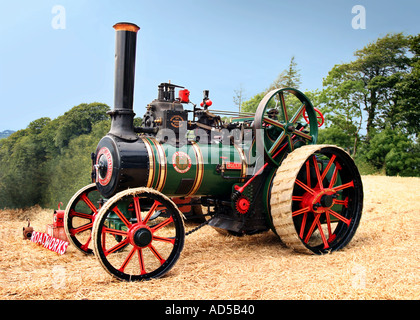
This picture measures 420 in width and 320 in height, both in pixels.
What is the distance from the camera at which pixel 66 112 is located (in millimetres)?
12828

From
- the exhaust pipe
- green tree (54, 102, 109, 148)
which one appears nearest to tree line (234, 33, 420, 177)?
green tree (54, 102, 109, 148)

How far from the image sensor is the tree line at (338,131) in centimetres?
1157

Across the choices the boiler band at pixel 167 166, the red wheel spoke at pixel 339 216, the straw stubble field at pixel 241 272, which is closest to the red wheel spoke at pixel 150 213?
the boiler band at pixel 167 166

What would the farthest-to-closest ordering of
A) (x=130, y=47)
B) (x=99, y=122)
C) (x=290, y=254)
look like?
(x=99, y=122) → (x=290, y=254) → (x=130, y=47)

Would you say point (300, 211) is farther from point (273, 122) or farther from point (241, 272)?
point (241, 272)

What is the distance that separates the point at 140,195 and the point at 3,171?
9061 millimetres

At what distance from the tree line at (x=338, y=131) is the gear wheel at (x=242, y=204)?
248 inches

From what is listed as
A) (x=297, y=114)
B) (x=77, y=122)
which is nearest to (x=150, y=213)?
(x=297, y=114)

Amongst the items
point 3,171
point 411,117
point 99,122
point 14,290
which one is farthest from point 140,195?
point 411,117

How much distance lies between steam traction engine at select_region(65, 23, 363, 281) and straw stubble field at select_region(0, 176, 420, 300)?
28 cm

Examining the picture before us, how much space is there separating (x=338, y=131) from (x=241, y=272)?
67.1 ft

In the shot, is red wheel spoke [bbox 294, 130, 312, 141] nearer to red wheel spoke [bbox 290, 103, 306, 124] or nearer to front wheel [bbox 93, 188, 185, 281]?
red wheel spoke [bbox 290, 103, 306, 124]

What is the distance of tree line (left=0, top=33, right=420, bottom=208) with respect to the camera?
11570 mm

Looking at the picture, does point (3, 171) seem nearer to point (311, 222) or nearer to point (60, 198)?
point (60, 198)
